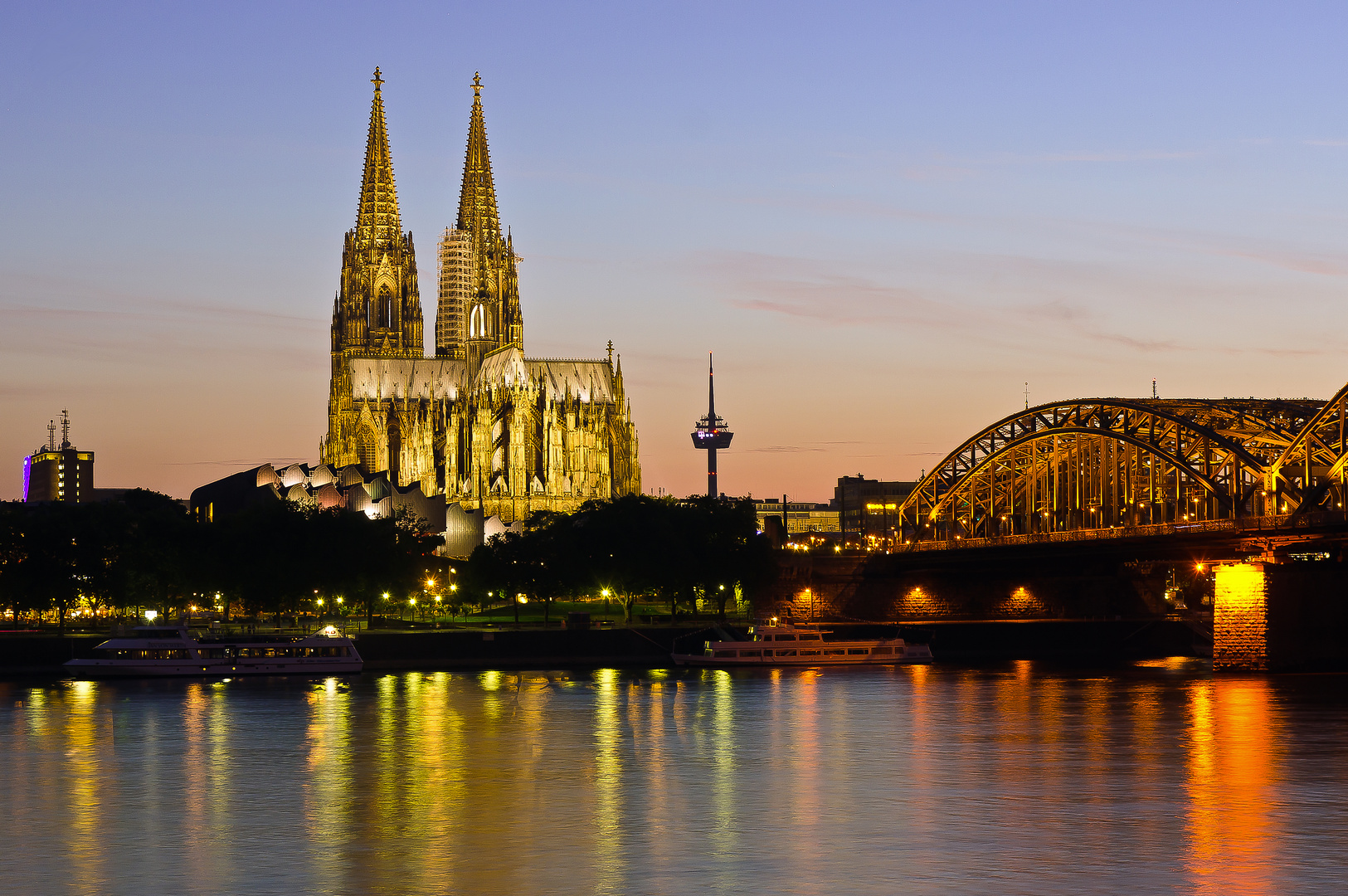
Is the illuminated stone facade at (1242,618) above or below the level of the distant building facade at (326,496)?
below

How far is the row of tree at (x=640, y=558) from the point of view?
5453 inches

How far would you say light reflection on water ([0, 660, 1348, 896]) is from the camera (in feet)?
122

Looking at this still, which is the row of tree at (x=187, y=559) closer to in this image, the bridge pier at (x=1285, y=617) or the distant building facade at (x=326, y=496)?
the distant building facade at (x=326, y=496)

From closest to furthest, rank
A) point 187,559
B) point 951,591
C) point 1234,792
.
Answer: point 1234,792, point 187,559, point 951,591

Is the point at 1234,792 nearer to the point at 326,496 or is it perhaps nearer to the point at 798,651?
the point at 798,651

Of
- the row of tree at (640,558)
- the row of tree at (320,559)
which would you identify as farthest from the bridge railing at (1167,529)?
the row of tree at (320,559)

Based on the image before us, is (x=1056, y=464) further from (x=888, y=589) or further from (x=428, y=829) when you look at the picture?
(x=428, y=829)

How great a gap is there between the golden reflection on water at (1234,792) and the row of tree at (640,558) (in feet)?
192

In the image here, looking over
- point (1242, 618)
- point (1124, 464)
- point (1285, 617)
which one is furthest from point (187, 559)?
point (1285, 617)

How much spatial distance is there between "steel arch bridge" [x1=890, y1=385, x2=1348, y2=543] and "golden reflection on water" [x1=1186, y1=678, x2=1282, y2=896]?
26.4m

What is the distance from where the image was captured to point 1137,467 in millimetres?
137250

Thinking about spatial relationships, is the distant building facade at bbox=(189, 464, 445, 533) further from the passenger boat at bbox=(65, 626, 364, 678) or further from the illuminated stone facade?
the illuminated stone facade

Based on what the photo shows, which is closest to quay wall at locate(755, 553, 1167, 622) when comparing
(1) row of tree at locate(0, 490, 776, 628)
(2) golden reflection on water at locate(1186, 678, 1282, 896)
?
(1) row of tree at locate(0, 490, 776, 628)

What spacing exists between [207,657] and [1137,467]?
68620 millimetres
